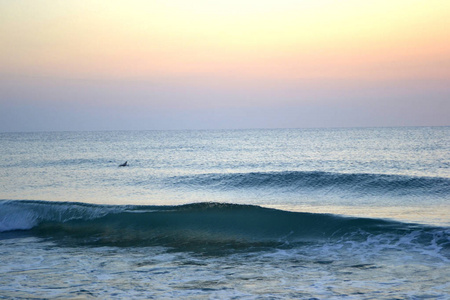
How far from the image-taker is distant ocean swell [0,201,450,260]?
416 inches

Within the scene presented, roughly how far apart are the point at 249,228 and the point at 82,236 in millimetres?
5103

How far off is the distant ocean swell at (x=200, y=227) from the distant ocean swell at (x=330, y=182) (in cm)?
790

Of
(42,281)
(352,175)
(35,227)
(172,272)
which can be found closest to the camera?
(42,281)

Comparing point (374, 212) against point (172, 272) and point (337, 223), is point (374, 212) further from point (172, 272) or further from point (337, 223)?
point (172, 272)

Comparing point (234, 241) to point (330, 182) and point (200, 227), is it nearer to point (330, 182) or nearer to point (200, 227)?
point (200, 227)

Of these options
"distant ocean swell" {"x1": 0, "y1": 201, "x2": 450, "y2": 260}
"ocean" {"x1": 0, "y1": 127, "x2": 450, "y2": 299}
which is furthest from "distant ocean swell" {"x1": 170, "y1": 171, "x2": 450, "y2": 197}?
"distant ocean swell" {"x1": 0, "y1": 201, "x2": 450, "y2": 260}

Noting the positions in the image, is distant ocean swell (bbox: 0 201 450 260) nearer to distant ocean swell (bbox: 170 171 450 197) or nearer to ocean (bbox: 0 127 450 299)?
ocean (bbox: 0 127 450 299)

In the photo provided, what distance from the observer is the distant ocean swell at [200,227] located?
10555mm

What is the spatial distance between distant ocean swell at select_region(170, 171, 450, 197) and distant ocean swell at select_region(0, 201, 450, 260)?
7.90 meters

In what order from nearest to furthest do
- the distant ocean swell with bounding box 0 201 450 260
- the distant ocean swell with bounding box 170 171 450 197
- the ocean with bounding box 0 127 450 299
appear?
the ocean with bounding box 0 127 450 299 → the distant ocean swell with bounding box 0 201 450 260 → the distant ocean swell with bounding box 170 171 450 197

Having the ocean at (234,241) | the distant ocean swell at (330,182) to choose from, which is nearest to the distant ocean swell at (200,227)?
the ocean at (234,241)

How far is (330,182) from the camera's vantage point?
71.2 feet

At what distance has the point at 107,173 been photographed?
2891 centimetres

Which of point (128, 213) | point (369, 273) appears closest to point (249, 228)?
point (128, 213)
